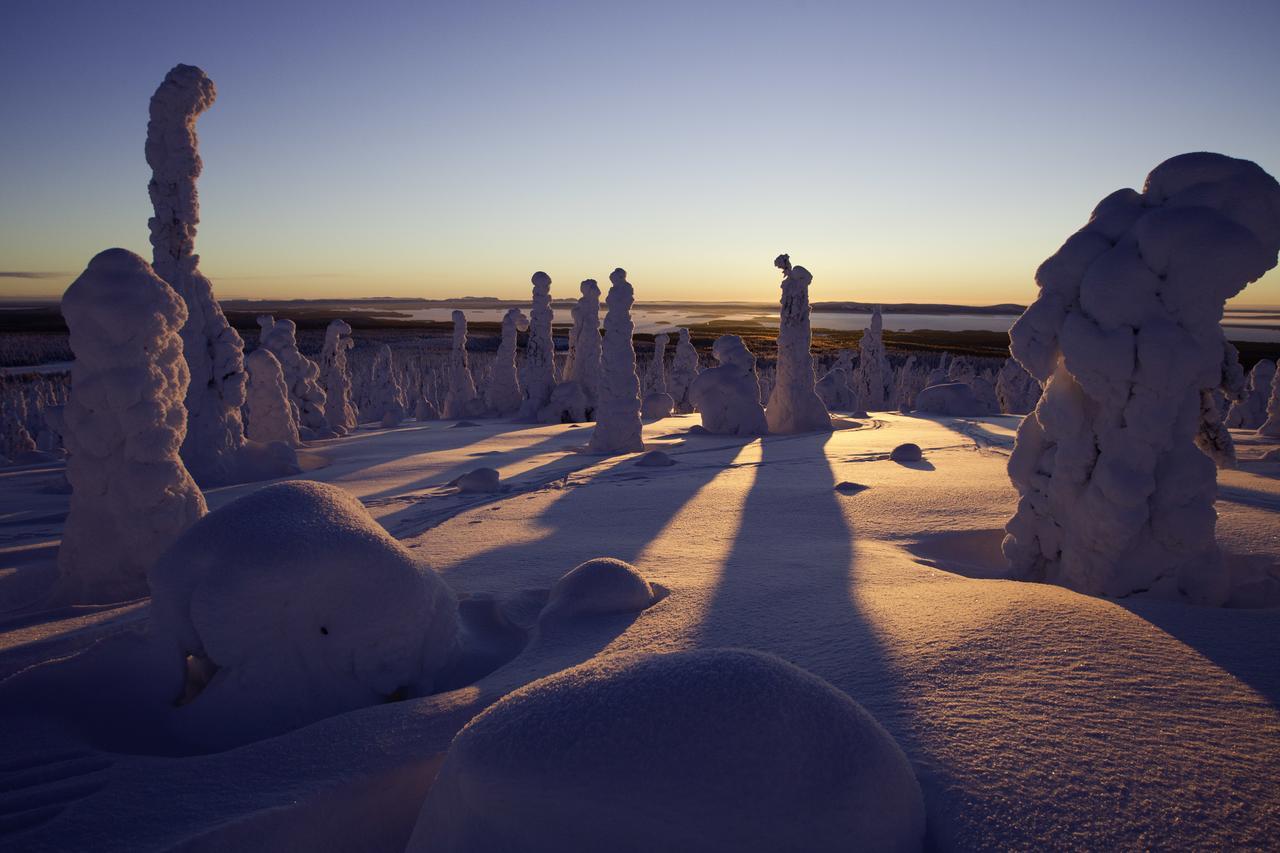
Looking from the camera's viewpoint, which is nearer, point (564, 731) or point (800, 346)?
point (564, 731)

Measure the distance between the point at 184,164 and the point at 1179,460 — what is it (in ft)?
52.0

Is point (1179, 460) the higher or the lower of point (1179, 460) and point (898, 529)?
the higher

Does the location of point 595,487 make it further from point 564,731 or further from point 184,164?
point 184,164

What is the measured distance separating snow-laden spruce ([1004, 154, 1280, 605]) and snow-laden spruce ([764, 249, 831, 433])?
13166 mm

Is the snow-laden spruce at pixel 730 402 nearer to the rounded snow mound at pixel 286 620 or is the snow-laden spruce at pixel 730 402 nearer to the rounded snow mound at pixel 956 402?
the rounded snow mound at pixel 956 402

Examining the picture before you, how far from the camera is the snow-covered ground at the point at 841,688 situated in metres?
2.12

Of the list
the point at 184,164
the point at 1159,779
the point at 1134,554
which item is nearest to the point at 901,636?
the point at 1159,779

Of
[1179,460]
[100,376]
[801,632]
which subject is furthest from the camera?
[100,376]

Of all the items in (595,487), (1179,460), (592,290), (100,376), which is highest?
(592,290)

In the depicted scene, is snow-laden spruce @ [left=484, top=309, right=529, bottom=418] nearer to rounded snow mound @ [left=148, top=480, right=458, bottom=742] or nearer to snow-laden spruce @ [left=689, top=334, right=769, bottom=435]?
snow-laden spruce @ [left=689, top=334, right=769, bottom=435]

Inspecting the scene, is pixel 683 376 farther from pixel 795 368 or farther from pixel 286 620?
pixel 286 620

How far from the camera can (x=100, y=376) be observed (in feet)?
18.2

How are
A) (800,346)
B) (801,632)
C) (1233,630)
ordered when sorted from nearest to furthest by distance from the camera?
(1233,630) → (801,632) → (800,346)

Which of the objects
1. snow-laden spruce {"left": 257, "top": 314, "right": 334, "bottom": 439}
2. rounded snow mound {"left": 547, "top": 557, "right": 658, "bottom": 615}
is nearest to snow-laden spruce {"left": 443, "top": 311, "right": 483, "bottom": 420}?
snow-laden spruce {"left": 257, "top": 314, "right": 334, "bottom": 439}
